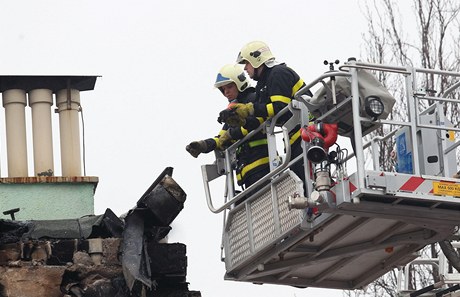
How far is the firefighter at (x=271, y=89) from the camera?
15.4m

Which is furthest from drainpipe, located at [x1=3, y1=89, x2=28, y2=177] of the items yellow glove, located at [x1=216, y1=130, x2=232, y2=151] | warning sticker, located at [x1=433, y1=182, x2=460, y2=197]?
warning sticker, located at [x1=433, y1=182, x2=460, y2=197]

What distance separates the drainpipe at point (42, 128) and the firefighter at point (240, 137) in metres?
3.09

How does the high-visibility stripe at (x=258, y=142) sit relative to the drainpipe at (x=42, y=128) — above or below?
below

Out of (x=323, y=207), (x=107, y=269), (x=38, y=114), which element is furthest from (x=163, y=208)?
(x=38, y=114)

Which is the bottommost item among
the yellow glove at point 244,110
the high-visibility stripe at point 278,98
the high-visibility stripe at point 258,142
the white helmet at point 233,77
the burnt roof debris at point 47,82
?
the high-visibility stripe at point 258,142

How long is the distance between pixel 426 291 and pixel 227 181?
137 inches

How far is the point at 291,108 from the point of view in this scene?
49.5ft

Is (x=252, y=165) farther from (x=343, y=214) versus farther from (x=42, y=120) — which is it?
(x=42, y=120)

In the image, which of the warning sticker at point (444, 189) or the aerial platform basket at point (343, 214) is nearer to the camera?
the aerial platform basket at point (343, 214)

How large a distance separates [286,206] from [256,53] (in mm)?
1677

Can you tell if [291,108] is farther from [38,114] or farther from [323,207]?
[38,114]

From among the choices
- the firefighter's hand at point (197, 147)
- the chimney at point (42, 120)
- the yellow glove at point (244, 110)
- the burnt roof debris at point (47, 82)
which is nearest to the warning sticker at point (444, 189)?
the yellow glove at point (244, 110)

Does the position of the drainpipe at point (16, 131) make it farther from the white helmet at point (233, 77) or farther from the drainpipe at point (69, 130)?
the white helmet at point (233, 77)

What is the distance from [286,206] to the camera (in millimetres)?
15188
